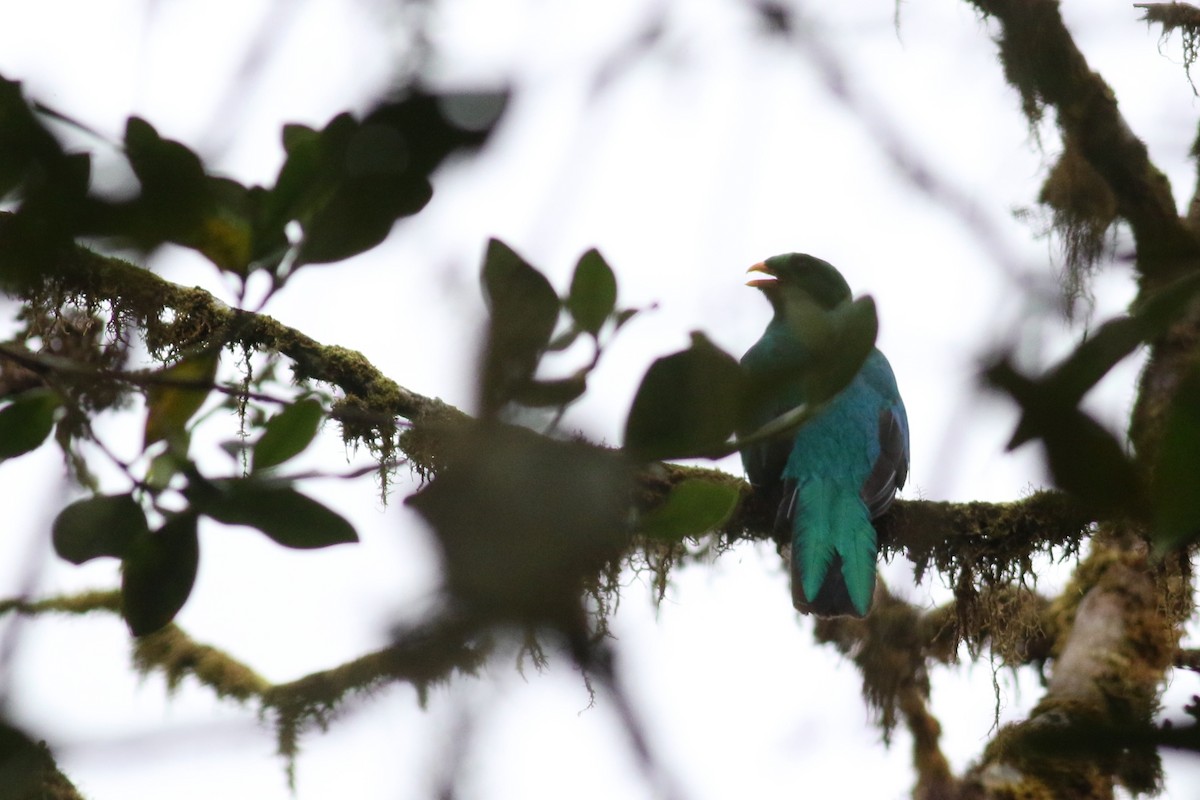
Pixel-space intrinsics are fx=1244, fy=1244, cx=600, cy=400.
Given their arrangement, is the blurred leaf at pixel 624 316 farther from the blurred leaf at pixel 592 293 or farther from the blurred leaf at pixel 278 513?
the blurred leaf at pixel 278 513

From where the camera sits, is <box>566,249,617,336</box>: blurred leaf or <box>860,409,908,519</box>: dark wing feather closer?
<box>566,249,617,336</box>: blurred leaf

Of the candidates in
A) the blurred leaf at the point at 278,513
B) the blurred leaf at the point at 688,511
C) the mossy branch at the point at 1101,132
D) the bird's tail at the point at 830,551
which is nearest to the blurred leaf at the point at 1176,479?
the blurred leaf at the point at 688,511

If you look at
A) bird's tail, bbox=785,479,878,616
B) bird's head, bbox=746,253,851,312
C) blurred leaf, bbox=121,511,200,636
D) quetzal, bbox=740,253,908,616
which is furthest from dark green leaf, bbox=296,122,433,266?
bird's head, bbox=746,253,851,312

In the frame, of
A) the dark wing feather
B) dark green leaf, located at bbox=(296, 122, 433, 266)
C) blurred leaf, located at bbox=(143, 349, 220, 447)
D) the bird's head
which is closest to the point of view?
dark green leaf, located at bbox=(296, 122, 433, 266)

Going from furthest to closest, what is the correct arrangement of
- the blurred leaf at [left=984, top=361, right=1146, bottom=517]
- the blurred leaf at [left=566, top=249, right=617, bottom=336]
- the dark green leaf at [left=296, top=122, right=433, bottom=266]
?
the blurred leaf at [left=566, top=249, right=617, bottom=336]
the dark green leaf at [left=296, top=122, right=433, bottom=266]
the blurred leaf at [left=984, top=361, right=1146, bottom=517]

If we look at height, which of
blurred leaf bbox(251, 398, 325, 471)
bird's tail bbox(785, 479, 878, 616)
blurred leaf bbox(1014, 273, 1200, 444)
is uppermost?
bird's tail bbox(785, 479, 878, 616)

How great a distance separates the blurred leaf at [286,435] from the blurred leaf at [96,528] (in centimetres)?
14

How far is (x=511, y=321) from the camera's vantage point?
3.10 feet

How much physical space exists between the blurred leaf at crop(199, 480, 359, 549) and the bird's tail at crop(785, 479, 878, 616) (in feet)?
9.49

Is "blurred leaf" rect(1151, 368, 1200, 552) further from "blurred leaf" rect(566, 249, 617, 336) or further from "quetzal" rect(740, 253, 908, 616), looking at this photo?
"quetzal" rect(740, 253, 908, 616)

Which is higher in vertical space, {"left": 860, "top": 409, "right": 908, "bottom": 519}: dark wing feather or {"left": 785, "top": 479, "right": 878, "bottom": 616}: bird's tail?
{"left": 860, "top": 409, "right": 908, "bottom": 519}: dark wing feather

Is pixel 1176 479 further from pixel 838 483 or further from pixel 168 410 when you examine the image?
pixel 838 483

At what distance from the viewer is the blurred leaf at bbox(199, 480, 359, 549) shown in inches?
48.4

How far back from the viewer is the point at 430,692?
3.58ft
